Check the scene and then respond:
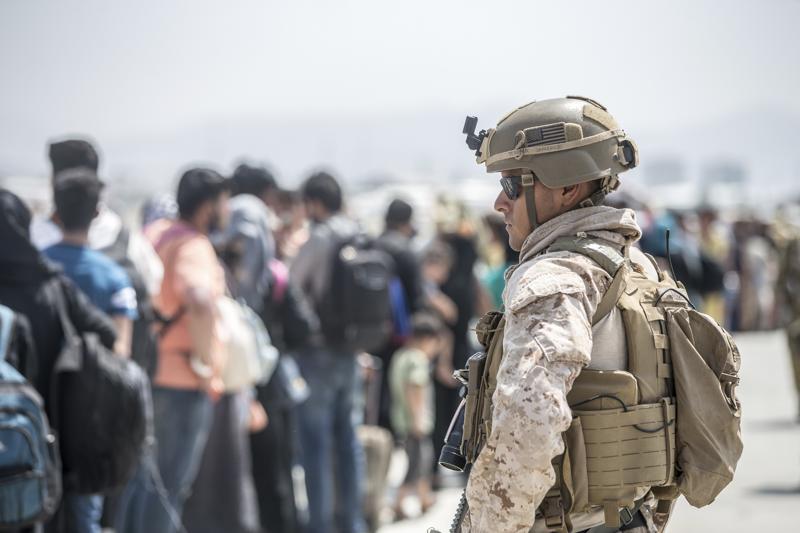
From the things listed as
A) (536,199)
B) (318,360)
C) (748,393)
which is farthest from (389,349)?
(748,393)

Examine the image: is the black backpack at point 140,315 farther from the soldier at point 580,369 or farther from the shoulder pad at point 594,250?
the shoulder pad at point 594,250

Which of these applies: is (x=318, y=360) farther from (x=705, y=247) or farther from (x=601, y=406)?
(x=705, y=247)

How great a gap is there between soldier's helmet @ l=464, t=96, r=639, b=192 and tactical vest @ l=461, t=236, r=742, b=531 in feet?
0.63

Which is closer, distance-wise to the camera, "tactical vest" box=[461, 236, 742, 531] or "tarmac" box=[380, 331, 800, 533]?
"tactical vest" box=[461, 236, 742, 531]

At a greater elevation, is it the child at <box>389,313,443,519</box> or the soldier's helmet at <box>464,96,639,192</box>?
the soldier's helmet at <box>464,96,639,192</box>

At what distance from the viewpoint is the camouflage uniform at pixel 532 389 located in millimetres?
2607

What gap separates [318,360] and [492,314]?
3.89 m

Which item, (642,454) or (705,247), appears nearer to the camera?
(642,454)

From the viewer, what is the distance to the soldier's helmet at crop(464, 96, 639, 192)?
2.92 m

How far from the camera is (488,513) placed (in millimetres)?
2668

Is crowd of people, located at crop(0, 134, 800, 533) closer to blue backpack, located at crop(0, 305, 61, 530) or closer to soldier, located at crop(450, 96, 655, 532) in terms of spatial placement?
blue backpack, located at crop(0, 305, 61, 530)

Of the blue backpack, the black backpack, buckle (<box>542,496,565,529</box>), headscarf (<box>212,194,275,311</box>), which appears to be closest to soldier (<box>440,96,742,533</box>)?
buckle (<box>542,496,565,529</box>)

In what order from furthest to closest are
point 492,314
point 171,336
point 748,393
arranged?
1. point 748,393
2. point 171,336
3. point 492,314

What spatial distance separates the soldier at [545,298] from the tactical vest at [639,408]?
0.04 m
